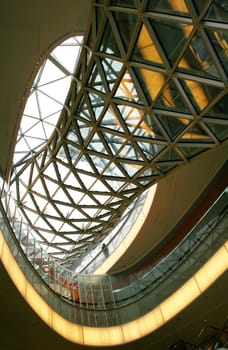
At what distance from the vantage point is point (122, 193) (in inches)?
1035

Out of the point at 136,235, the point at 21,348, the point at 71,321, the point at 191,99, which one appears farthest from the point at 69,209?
the point at 191,99

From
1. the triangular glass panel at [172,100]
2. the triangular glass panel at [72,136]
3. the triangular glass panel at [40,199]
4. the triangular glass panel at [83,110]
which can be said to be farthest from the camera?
the triangular glass panel at [40,199]

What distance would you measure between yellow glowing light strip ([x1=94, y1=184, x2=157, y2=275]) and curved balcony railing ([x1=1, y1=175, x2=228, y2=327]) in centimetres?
544

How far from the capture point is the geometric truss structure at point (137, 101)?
45.7ft

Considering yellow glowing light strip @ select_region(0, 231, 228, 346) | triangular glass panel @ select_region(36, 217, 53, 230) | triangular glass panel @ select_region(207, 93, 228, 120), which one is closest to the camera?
yellow glowing light strip @ select_region(0, 231, 228, 346)

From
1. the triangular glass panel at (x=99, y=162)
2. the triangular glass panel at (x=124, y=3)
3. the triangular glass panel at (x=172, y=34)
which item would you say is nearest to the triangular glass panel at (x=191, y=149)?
the triangular glass panel at (x=99, y=162)

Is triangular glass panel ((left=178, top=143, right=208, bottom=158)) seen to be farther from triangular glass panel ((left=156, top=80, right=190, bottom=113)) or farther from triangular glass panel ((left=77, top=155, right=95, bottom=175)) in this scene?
triangular glass panel ((left=77, top=155, right=95, bottom=175))

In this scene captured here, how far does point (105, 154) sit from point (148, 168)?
3252mm

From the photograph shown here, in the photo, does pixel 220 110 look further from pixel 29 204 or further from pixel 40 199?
pixel 29 204

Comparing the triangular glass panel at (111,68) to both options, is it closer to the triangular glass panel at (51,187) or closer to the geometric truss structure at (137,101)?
the geometric truss structure at (137,101)

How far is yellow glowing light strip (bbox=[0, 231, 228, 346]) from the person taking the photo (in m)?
15.1

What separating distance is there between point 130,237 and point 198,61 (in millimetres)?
21506

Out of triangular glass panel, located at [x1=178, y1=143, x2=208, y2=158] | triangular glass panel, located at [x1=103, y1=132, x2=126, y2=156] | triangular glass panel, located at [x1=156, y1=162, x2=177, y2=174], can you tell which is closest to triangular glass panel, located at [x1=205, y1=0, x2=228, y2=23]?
triangular glass panel, located at [x1=178, y1=143, x2=208, y2=158]

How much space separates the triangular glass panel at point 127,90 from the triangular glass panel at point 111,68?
1.59 ft
